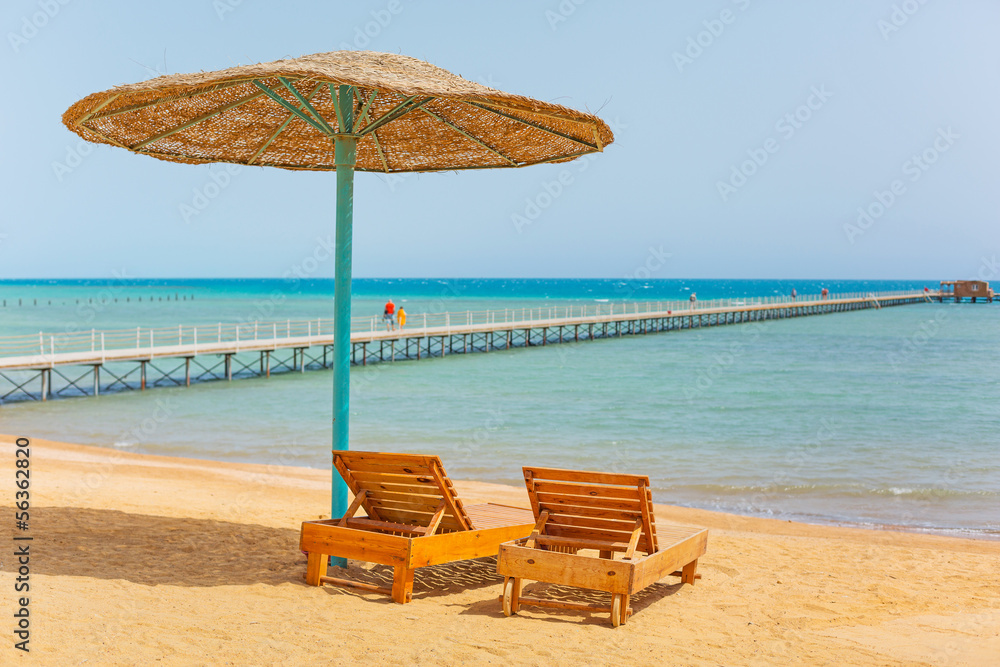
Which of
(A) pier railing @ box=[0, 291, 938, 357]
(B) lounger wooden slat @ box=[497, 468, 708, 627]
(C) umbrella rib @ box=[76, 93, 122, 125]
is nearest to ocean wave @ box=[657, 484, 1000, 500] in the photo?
(B) lounger wooden slat @ box=[497, 468, 708, 627]

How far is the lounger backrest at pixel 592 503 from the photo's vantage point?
14.7 ft

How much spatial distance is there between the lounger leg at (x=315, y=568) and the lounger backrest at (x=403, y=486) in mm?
381

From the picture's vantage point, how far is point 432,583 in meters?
5.12

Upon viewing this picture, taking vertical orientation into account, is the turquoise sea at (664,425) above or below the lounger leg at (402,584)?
below

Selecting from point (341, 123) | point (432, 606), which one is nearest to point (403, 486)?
point (432, 606)

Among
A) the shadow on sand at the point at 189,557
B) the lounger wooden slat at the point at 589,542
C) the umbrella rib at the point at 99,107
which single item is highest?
the umbrella rib at the point at 99,107

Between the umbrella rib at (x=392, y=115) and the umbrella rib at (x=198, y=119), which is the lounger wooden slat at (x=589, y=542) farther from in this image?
the umbrella rib at (x=198, y=119)

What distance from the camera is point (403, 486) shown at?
475 centimetres

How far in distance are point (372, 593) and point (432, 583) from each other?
0.48 metres

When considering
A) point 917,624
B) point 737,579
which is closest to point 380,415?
point 737,579

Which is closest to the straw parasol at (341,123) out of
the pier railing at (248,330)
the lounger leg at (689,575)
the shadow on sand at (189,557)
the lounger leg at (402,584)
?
the shadow on sand at (189,557)

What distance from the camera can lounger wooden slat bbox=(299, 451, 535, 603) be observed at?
454 centimetres

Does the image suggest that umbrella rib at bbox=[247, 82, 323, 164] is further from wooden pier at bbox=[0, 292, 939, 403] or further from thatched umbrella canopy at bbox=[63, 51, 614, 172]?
wooden pier at bbox=[0, 292, 939, 403]

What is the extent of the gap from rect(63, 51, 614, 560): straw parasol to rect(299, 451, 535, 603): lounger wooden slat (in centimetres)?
42
